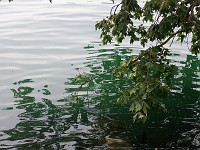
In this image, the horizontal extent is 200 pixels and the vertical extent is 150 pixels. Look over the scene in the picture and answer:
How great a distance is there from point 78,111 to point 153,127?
2.59 metres

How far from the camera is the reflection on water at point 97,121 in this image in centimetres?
959

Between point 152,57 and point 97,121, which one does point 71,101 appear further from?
point 152,57

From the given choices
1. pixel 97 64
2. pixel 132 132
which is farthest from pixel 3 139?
pixel 97 64

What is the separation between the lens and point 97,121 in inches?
425

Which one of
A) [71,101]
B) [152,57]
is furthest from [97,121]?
[152,57]

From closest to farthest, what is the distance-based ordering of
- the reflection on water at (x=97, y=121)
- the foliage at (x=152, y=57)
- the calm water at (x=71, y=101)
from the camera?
the foliage at (x=152, y=57) → the reflection on water at (x=97, y=121) → the calm water at (x=71, y=101)

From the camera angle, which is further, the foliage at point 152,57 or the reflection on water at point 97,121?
the reflection on water at point 97,121

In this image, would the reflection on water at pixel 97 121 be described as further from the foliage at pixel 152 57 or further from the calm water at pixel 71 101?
the foliage at pixel 152 57

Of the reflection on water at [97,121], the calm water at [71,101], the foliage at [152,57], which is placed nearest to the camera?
the foliage at [152,57]

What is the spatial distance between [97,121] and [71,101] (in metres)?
1.81

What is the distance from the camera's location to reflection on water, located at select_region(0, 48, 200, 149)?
9.59 m

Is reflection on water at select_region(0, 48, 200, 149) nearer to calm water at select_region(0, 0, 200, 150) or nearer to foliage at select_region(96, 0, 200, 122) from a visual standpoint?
calm water at select_region(0, 0, 200, 150)

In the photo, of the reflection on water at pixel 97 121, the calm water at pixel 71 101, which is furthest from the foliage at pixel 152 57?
the calm water at pixel 71 101

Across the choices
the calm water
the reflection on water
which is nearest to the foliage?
the reflection on water
